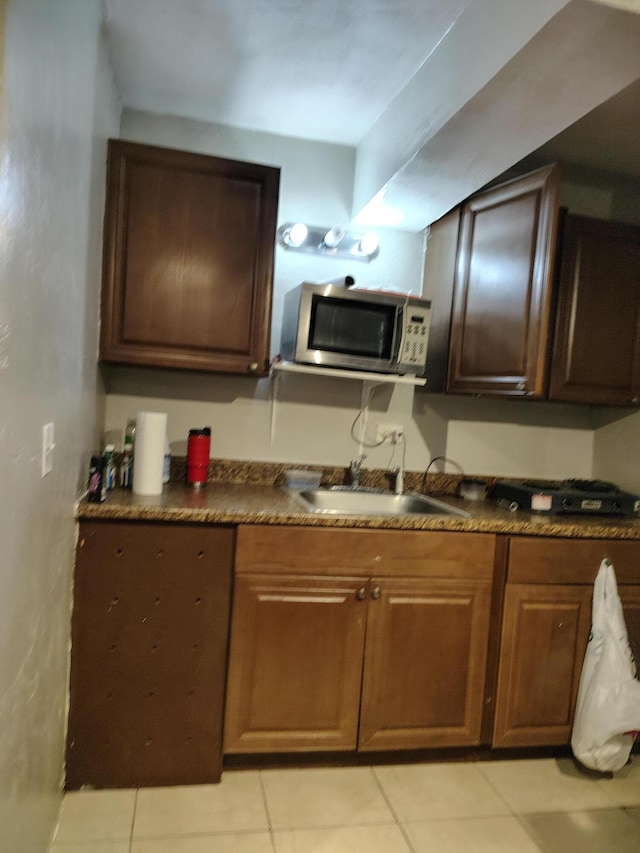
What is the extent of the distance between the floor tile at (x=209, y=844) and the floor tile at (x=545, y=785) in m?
0.82

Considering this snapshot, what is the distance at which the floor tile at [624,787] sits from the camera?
76.9 inches

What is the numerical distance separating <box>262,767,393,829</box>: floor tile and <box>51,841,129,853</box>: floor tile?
1.38 feet

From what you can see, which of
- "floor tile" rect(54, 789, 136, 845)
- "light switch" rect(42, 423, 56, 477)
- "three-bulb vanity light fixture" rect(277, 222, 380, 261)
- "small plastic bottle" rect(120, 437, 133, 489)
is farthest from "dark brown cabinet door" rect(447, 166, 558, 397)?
"floor tile" rect(54, 789, 136, 845)

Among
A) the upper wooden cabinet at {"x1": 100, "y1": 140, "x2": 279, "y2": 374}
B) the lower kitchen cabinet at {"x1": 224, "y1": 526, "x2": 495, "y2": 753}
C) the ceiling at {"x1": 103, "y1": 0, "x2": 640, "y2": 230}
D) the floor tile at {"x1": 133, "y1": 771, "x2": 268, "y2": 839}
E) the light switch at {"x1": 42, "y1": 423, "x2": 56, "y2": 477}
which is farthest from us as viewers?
the upper wooden cabinet at {"x1": 100, "y1": 140, "x2": 279, "y2": 374}

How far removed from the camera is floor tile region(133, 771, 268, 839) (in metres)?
1.68

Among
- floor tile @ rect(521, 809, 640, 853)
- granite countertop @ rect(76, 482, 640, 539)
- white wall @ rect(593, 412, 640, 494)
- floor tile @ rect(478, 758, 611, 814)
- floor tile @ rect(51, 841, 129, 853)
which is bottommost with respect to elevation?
floor tile @ rect(478, 758, 611, 814)

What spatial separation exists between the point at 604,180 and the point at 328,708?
7.94 ft

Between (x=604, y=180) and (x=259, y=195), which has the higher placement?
(x=604, y=180)

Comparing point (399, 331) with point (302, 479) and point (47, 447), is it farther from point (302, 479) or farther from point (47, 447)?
point (47, 447)

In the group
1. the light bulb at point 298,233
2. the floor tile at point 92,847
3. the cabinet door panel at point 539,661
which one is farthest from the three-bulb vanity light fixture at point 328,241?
the floor tile at point 92,847

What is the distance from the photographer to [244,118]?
235cm

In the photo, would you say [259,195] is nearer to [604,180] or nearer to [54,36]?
[54,36]

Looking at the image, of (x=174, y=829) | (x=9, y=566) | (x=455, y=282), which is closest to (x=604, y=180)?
(x=455, y=282)

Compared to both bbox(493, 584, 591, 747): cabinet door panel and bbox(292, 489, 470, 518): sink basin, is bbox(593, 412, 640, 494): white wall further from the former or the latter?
bbox(292, 489, 470, 518): sink basin
